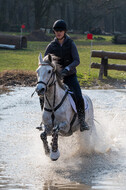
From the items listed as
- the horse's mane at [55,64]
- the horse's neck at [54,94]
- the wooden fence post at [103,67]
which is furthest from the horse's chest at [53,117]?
the wooden fence post at [103,67]

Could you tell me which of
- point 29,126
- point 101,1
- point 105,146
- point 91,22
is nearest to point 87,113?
point 105,146

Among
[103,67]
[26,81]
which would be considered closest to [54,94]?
[26,81]

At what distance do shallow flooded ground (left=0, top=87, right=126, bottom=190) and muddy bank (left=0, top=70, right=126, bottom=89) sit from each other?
5.63 meters

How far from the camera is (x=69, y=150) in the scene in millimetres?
8133

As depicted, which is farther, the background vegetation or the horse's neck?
the background vegetation

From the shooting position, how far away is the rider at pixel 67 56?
715 centimetres

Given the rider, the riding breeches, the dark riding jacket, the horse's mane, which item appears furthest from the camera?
the riding breeches

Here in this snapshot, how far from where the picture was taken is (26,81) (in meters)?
18.2

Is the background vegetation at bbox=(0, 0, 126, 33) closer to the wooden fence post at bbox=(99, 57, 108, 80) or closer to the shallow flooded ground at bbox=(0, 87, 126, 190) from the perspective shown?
the wooden fence post at bbox=(99, 57, 108, 80)

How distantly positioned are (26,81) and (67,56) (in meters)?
11.0

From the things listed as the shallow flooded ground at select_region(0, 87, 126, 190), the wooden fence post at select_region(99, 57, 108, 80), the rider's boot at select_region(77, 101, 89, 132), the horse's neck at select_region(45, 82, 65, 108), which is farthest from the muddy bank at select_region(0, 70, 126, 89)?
the horse's neck at select_region(45, 82, 65, 108)

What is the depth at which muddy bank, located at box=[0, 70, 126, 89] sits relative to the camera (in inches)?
704

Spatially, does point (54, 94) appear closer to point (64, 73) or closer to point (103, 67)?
point (64, 73)

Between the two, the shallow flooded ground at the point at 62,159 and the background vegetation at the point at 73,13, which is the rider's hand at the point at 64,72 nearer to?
the shallow flooded ground at the point at 62,159
